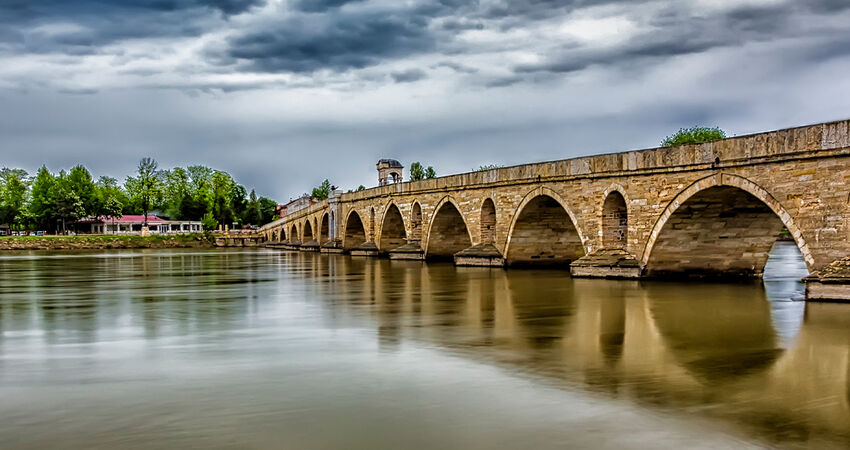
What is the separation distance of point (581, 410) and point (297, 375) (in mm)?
2771

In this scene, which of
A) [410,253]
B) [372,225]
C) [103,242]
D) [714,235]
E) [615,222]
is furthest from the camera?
[103,242]

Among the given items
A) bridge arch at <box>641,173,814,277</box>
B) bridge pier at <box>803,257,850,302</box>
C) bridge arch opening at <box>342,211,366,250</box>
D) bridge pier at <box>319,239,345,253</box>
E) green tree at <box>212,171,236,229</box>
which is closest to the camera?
bridge pier at <box>803,257,850,302</box>

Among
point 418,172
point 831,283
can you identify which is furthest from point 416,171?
point 831,283

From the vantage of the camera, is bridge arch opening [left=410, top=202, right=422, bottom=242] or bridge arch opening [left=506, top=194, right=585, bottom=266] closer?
bridge arch opening [left=506, top=194, right=585, bottom=266]

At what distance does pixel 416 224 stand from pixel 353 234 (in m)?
9.43

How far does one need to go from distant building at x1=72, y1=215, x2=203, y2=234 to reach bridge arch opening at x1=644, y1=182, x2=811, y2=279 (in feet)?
184

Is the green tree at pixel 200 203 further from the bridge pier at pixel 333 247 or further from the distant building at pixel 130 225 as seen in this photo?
the bridge pier at pixel 333 247

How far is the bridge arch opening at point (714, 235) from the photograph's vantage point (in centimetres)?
1402

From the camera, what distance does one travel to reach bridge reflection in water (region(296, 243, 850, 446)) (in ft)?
18.6

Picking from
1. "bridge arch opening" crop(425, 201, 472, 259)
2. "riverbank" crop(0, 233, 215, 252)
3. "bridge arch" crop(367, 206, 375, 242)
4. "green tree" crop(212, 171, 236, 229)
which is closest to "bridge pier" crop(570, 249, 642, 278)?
"bridge arch opening" crop(425, 201, 472, 259)

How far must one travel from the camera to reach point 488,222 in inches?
859

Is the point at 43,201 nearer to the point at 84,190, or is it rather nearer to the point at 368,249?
the point at 84,190

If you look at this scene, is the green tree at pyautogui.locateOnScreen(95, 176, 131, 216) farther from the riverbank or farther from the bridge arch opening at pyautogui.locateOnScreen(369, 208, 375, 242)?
the bridge arch opening at pyautogui.locateOnScreen(369, 208, 375, 242)

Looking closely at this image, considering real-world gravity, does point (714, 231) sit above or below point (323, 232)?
below
